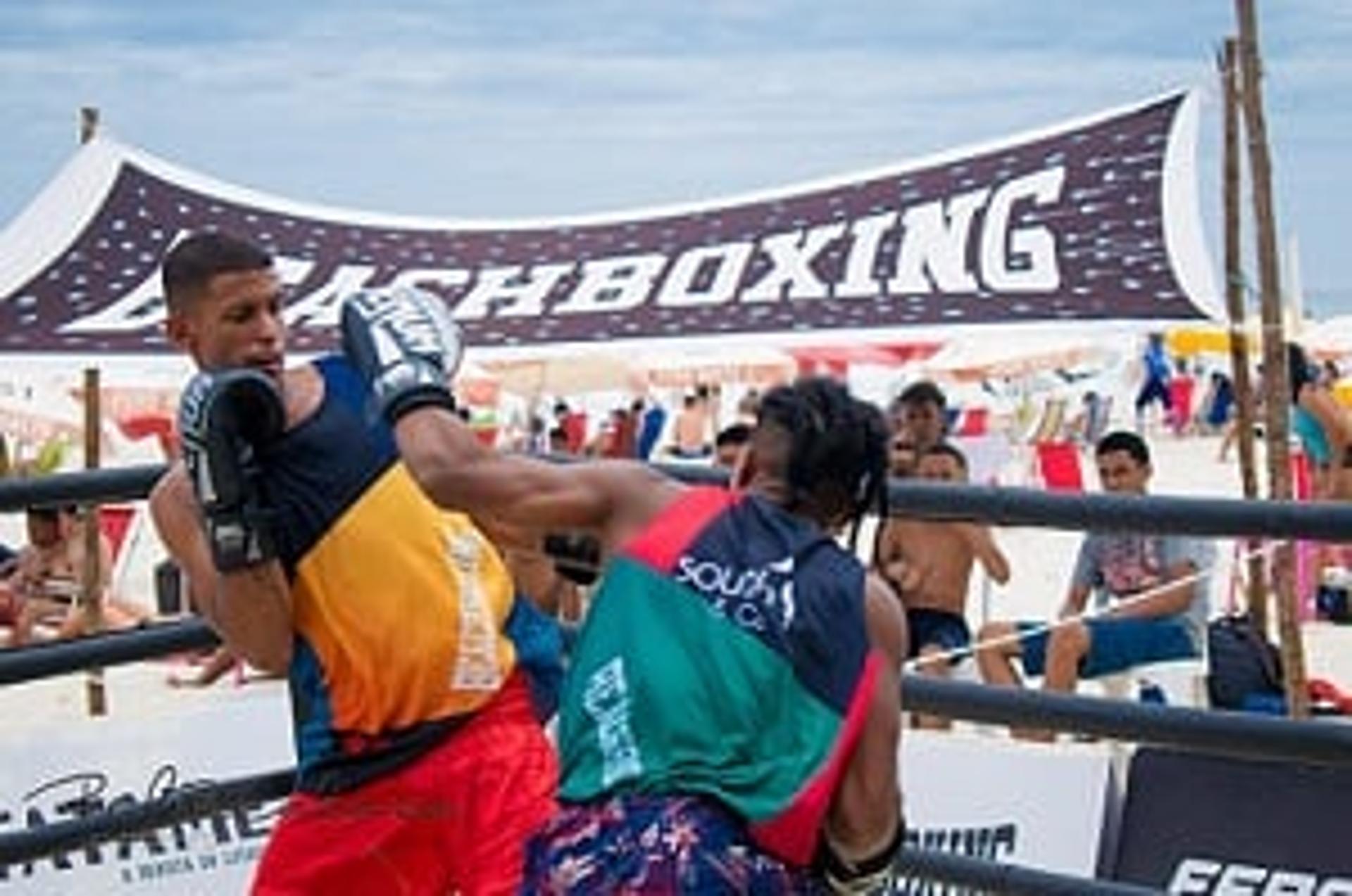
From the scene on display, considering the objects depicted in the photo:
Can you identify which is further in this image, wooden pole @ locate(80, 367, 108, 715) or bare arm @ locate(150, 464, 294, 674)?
wooden pole @ locate(80, 367, 108, 715)

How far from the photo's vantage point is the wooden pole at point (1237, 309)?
809 cm

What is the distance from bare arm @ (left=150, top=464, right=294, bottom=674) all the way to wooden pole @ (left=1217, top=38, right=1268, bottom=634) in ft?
16.1

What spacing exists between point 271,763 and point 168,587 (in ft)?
28.3

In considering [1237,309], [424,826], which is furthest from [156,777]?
[1237,309]

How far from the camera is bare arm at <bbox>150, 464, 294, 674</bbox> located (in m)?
3.54

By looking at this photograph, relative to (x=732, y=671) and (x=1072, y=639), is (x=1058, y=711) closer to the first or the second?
(x=732, y=671)

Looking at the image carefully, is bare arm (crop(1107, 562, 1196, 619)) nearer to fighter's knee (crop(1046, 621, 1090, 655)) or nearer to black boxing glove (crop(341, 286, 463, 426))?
fighter's knee (crop(1046, 621, 1090, 655))

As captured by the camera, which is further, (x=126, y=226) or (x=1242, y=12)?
(x=126, y=226)

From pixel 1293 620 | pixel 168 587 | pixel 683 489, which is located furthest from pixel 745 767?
pixel 168 587

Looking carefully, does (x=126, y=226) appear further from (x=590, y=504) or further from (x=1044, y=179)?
(x=590, y=504)

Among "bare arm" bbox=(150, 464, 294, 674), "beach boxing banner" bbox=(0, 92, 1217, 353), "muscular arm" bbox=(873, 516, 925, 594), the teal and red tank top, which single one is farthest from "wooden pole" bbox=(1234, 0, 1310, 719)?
"beach boxing banner" bbox=(0, 92, 1217, 353)

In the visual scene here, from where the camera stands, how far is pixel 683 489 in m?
2.91

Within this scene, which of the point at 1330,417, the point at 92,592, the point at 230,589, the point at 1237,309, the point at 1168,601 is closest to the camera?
the point at 230,589

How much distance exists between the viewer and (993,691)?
3756 mm
